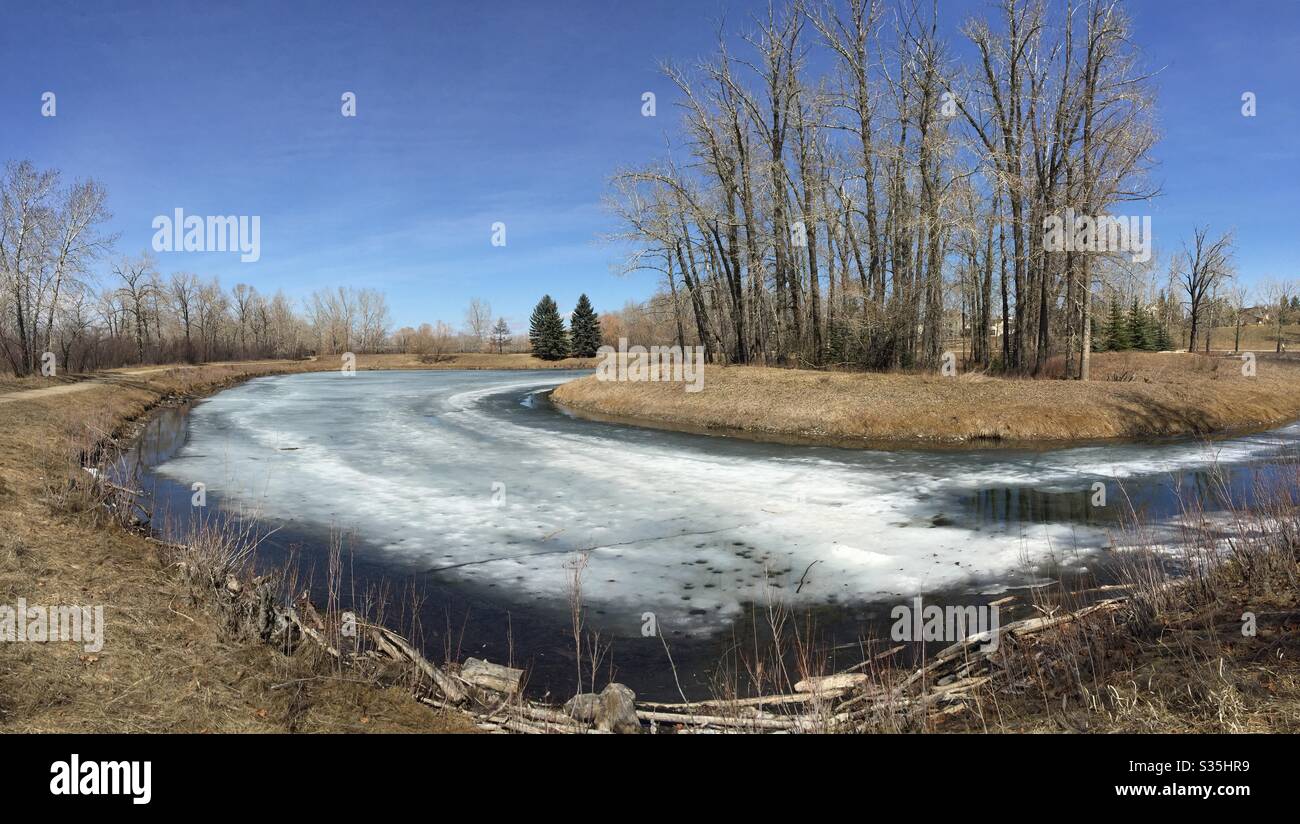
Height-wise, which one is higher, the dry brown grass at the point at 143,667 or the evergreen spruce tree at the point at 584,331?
the evergreen spruce tree at the point at 584,331

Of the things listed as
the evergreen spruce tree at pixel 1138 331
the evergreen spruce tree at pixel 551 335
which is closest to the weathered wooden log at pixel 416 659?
the evergreen spruce tree at pixel 1138 331

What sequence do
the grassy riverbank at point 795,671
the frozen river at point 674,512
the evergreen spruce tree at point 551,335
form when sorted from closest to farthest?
the grassy riverbank at point 795,671 → the frozen river at point 674,512 → the evergreen spruce tree at point 551,335

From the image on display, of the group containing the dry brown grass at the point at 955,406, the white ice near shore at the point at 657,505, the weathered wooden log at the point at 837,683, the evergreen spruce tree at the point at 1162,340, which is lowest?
the weathered wooden log at the point at 837,683

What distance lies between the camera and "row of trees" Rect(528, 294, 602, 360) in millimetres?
81625

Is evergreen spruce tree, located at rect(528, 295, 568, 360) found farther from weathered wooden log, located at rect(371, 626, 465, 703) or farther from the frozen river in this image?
weathered wooden log, located at rect(371, 626, 465, 703)

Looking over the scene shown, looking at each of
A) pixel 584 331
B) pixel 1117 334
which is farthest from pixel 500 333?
pixel 1117 334

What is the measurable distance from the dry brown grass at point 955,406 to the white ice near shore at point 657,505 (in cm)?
198

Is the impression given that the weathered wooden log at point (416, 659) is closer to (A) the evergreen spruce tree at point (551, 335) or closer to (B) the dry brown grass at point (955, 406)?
(B) the dry brown grass at point (955, 406)

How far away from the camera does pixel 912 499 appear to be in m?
11.2

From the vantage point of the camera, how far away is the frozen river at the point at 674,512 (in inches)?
276

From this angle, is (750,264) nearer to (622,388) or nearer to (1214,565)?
(622,388)

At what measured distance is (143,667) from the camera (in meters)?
4.49
